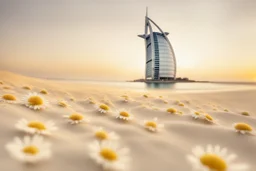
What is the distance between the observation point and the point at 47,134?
1.56 meters

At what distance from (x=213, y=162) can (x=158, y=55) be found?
83.3m

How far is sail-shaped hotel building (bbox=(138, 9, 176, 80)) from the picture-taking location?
82000mm

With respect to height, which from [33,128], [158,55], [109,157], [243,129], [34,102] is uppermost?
[158,55]

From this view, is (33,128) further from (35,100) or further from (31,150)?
(35,100)

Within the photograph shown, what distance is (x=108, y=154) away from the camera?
126cm

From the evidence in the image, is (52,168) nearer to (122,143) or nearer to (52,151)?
(52,151)

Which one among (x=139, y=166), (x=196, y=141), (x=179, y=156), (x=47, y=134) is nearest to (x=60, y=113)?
(x=47, y=134)

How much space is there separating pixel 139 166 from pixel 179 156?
527 mm

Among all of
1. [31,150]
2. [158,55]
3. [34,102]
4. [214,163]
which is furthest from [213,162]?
[158,55]

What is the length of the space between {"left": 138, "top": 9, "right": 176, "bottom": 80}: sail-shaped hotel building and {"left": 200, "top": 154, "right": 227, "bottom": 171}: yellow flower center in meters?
82.2

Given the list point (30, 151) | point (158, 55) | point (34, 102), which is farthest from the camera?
point (158, 55)

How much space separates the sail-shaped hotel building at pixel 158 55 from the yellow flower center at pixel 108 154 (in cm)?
8241

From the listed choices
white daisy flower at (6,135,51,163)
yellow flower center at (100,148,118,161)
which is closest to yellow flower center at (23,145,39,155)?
white daisy flower at (6,135,51,163)

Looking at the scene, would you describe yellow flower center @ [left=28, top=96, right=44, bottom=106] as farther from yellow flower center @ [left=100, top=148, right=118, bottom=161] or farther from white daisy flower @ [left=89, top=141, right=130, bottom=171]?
yellow flower center @ [left=100, top=148, right=118, bottom=161]
